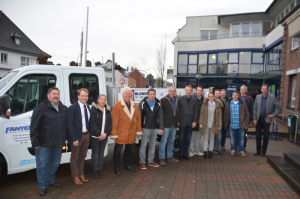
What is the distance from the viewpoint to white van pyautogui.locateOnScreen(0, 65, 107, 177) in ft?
13.2

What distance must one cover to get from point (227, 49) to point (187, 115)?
20033mm

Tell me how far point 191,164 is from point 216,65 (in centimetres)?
2006

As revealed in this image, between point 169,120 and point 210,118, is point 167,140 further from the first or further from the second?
point 210,118

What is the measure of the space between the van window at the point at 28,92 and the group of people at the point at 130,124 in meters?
0.60

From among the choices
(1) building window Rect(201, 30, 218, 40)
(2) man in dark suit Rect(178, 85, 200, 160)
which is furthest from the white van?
(1) building window Rect(201, 30, 218, 40)

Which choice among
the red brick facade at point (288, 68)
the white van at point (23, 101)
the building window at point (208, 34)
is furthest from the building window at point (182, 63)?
the white van at point (23, 101)

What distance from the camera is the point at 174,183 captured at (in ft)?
15.0

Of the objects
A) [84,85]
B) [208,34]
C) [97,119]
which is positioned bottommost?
[97,119]

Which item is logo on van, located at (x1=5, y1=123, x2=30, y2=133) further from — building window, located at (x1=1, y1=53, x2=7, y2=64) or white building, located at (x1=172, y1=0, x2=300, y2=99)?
building window, located at (x1=1, y1=53, x2=7, y2=64)

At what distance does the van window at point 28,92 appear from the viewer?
4.15m

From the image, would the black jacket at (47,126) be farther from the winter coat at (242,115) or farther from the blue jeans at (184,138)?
the winter coat at (242,115)

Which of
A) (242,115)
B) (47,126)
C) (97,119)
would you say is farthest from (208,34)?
(47,126)

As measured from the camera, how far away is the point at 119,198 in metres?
3.87

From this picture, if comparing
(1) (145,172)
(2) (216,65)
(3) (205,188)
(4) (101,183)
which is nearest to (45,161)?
(4) (101,183)
